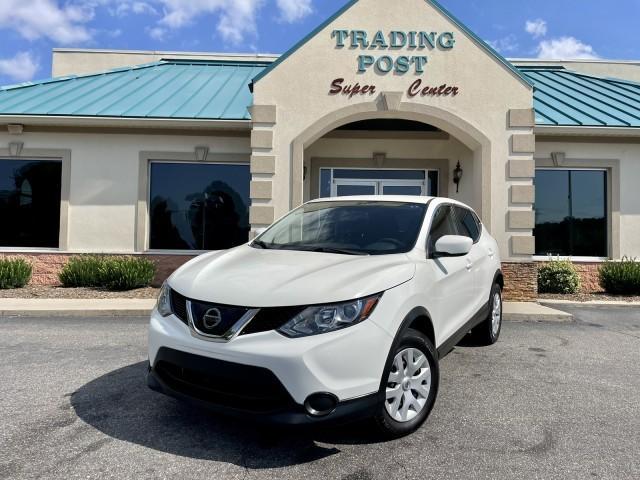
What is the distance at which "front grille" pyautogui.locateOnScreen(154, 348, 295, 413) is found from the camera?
2572 mm

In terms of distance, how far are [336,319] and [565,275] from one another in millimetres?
9345

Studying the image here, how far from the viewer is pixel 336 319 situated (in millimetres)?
2658

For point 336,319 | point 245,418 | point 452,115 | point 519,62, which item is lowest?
point 245,418

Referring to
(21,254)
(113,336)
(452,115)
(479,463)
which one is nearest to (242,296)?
(479,463)

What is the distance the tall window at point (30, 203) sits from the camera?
1109 centimetres

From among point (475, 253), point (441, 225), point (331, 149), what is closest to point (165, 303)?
point (441, 225)

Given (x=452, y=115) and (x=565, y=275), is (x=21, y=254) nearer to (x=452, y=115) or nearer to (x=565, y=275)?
(x=452, y=115)

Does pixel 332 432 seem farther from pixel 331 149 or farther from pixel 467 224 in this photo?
pixel 331 149

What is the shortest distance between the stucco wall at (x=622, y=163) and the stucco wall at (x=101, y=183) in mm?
7823

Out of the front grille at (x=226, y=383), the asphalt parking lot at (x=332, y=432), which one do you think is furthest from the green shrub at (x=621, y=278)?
the front grille at (x=226, y=383)

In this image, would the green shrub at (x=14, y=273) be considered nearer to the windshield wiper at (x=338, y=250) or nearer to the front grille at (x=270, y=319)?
the windshield wiper at (x=338, y=250)

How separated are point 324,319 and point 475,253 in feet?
8.82

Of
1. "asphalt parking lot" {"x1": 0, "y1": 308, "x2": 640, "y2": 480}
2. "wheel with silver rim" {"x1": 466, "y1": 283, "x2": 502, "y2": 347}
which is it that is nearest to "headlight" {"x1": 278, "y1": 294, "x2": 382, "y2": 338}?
"asphalt parking lot" {"x1": 0, "y1": 308, "x2": 640, "y2": 480}

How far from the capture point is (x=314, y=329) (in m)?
2.62
